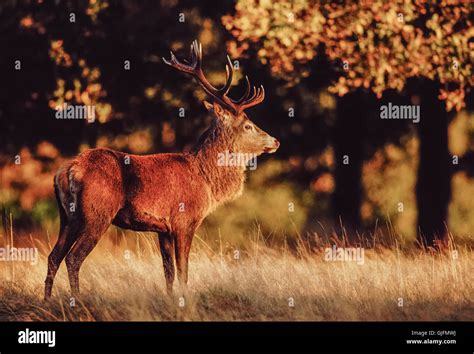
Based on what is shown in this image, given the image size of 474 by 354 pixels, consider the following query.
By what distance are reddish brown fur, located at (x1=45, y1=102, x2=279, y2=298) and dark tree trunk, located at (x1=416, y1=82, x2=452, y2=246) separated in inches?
152

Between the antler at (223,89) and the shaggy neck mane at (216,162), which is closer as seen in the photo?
the shaggy neck mane at (216,162)

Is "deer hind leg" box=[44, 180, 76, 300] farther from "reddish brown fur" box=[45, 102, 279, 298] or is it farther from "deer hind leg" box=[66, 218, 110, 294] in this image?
"deer hind leg" box=[66, 218, 110, 294]

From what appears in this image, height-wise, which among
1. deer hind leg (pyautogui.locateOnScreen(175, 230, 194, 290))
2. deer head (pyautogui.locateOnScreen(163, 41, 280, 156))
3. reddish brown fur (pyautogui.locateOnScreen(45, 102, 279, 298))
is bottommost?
deer hind leg (pyautogui.locateOnScreen(175, 230, 194, 290))

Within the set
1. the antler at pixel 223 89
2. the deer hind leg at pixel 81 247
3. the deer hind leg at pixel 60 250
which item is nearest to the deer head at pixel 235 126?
the antler at pixel 223 89

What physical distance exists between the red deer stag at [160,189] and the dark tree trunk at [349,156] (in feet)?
16.7

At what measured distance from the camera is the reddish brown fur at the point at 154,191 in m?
11.4

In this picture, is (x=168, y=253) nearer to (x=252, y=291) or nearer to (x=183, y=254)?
(x=183, y=254)

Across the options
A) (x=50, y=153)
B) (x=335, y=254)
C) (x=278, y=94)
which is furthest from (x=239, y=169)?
(x=50, y=153)

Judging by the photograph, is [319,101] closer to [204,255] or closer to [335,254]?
[335,254]

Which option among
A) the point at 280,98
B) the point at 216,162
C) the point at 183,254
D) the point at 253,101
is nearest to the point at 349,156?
the point at 280,98

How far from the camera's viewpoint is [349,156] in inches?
694

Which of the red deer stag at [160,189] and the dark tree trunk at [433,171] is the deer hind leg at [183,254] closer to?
the red deer stag at [160,189]

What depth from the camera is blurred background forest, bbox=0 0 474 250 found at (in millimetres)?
14445

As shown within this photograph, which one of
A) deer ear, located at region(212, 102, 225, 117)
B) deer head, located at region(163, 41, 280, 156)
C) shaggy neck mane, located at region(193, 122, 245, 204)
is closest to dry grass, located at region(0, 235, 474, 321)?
shaggy neck mane, located at region(193, 122, 245, 204)
